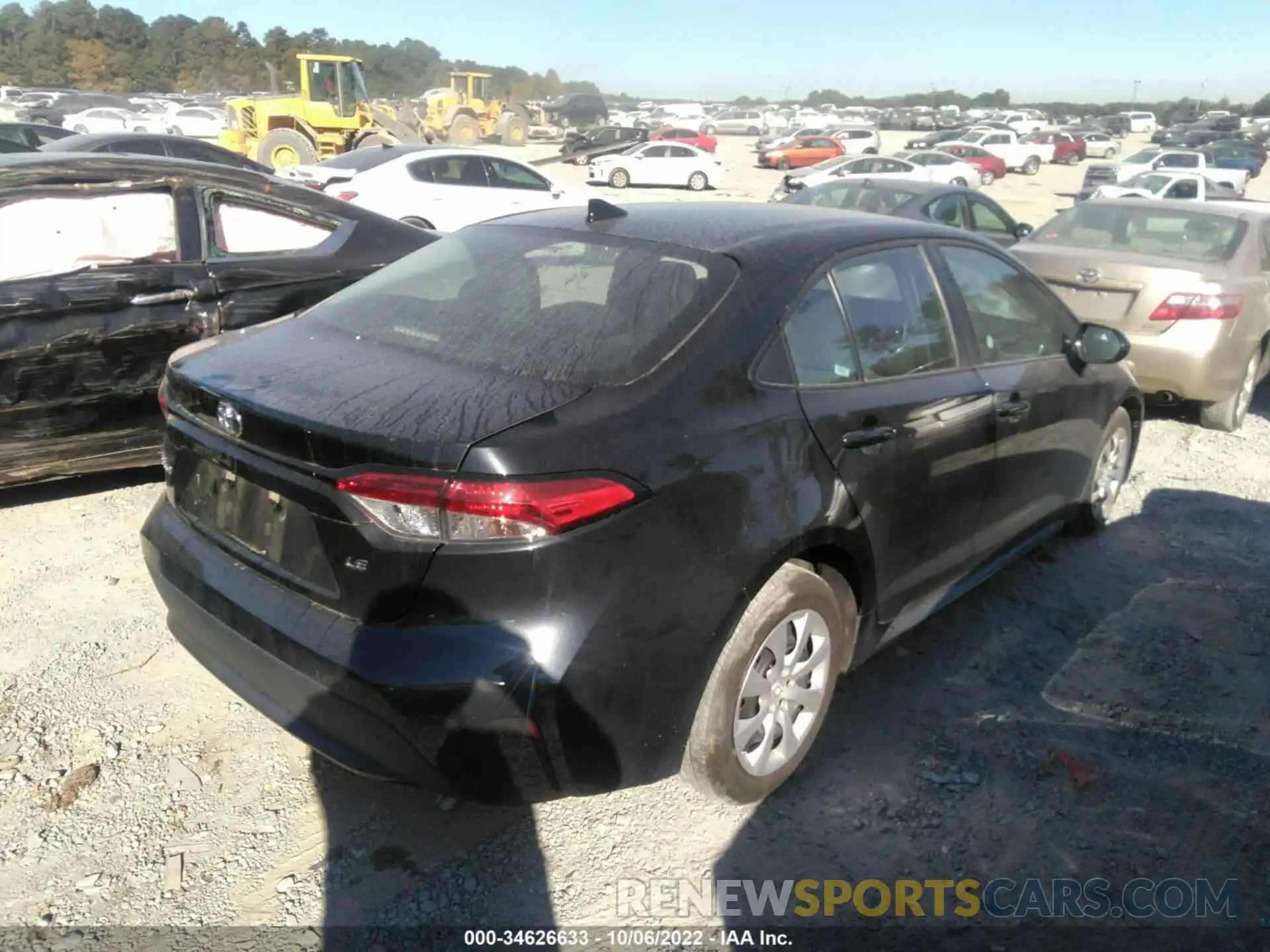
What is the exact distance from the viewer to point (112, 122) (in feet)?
112

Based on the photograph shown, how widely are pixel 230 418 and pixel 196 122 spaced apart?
43724mm

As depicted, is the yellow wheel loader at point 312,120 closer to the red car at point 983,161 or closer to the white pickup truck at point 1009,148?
the red car at point 983,161

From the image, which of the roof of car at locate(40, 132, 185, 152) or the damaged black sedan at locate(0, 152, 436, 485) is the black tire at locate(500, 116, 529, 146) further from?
the damaged black sedan at locate(0, 152, 436, 485)

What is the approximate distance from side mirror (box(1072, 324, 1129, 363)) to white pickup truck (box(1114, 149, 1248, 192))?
872 inches

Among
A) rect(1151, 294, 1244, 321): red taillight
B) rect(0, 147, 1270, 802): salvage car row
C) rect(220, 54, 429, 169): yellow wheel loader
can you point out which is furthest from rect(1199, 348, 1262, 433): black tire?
rect(220, 54, 429, 169): yellow wheel loader

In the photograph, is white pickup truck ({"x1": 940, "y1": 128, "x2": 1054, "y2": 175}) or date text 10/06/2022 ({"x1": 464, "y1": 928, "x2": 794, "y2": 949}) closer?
date text 10/06/2022 ({"x1": 464, "y1": 928, "x2": 794, "y2": 949})

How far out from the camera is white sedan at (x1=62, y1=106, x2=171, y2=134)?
108ft

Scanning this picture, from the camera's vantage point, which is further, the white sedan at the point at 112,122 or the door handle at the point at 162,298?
the white sedan at the point at 112,122

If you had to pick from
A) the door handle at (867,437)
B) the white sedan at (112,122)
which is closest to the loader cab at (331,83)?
the white sedan at (112,122)

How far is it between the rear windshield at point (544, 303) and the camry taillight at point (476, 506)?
15.1 inches

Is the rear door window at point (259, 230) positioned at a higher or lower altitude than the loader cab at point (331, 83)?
lower

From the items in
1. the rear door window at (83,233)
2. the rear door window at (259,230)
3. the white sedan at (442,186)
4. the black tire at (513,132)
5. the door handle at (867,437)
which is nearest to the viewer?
the door handle at (867,437)

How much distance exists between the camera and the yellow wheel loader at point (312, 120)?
22.2m

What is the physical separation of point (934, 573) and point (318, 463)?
211cm
